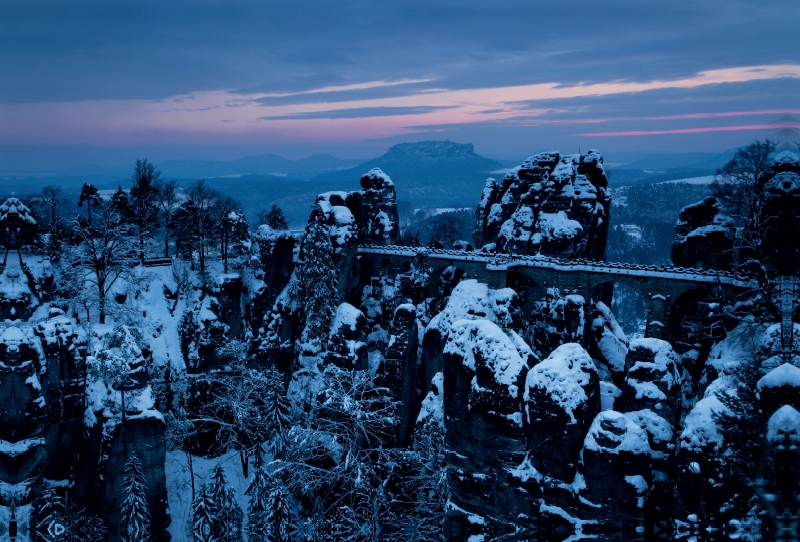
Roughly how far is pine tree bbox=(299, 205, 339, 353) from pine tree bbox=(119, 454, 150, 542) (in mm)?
15303

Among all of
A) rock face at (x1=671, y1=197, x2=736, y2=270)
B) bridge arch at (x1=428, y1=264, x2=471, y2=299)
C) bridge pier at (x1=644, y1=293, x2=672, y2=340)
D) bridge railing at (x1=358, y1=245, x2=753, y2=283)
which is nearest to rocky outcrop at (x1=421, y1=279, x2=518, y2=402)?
bridge railing at (x1=358, y1=245, x2=753, y2=283)

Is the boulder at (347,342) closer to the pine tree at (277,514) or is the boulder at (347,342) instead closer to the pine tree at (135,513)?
the pine tree at (135,513)

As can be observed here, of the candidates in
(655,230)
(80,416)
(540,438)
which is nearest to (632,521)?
(540,438)

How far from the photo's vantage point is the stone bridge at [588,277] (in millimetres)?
39094

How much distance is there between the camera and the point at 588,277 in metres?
43.6

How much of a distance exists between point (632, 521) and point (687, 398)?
20890mm

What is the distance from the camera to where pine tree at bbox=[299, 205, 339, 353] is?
137 ft

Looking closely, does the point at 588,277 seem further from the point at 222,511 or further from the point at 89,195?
the point at 89,195

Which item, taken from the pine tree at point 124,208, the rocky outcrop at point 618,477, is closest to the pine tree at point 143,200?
the pine tree at point 124,208

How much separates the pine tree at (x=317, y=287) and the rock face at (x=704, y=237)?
27109 millimetres

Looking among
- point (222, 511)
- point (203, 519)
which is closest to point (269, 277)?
point (222, 511)

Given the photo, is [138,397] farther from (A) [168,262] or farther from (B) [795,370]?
(B) [795,370]

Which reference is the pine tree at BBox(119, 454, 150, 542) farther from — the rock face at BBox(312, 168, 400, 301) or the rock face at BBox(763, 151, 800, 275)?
the rock face at BBox(763, 151, 800, 275)

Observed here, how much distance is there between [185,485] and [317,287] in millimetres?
15778
